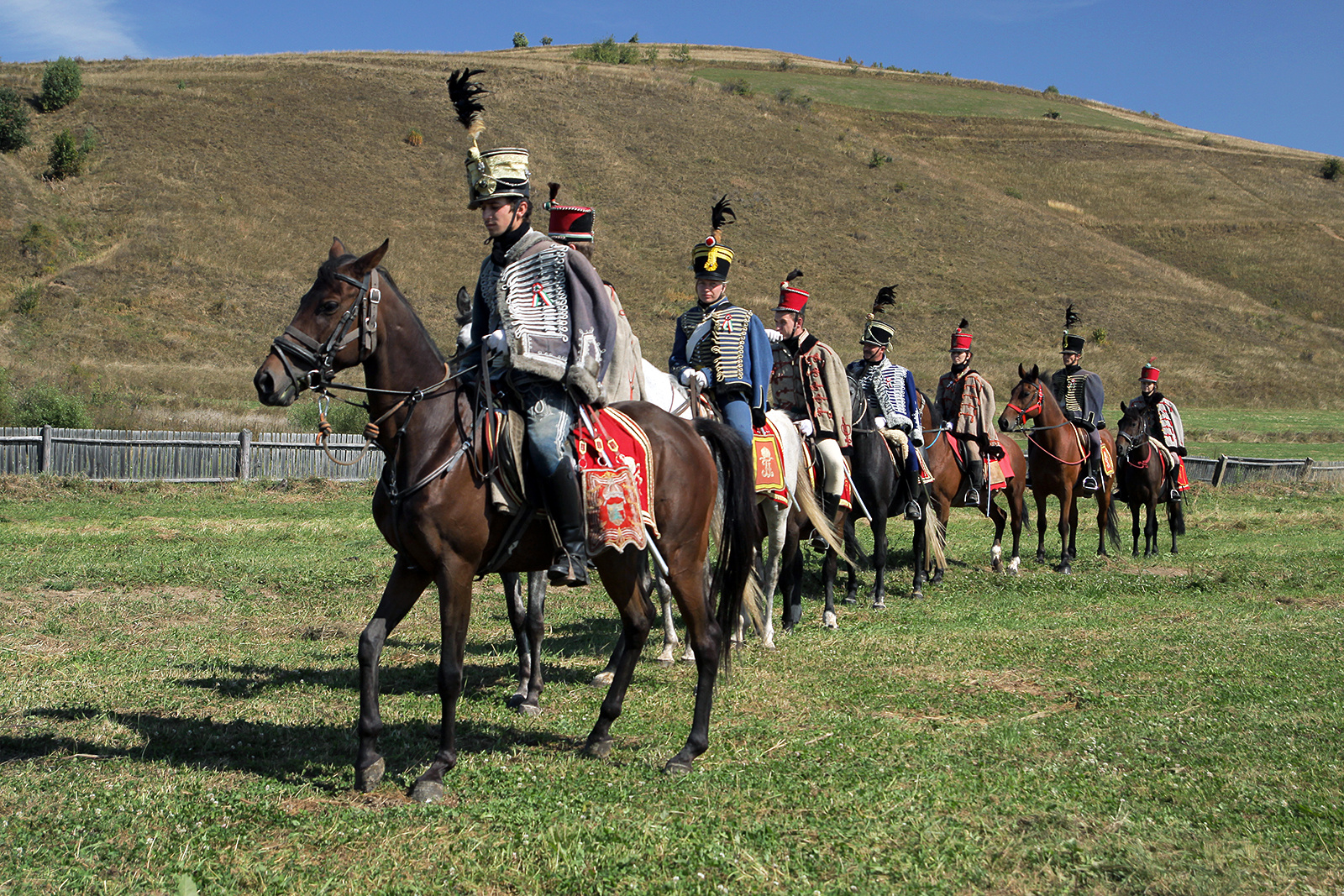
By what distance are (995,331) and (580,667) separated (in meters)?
50.7

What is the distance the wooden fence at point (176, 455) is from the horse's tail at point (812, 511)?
35.6ft

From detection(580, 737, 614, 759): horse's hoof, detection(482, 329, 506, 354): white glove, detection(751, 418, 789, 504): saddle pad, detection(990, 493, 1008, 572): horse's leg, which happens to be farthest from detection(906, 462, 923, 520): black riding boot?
detection(482, 329, 506, 354): white glove

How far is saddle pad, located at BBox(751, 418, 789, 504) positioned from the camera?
922 cm

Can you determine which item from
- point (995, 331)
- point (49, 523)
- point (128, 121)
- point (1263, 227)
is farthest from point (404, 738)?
point (1263, 227)

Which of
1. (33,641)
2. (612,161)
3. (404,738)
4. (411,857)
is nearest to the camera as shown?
(411,857)

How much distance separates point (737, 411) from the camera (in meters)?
8.94

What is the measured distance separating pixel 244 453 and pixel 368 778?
17.7 meters

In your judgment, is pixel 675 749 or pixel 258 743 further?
pixel 675 749

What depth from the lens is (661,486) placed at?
20.4 feet

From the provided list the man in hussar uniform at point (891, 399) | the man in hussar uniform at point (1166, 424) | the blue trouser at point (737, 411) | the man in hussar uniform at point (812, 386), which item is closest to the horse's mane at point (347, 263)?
the blue trouser at point (737, 411)

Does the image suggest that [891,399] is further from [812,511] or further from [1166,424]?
[1166,424]

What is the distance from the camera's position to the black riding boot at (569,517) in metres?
5.62

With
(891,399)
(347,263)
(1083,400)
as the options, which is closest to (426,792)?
(347,263)

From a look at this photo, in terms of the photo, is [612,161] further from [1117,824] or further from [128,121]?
[1117,824]
